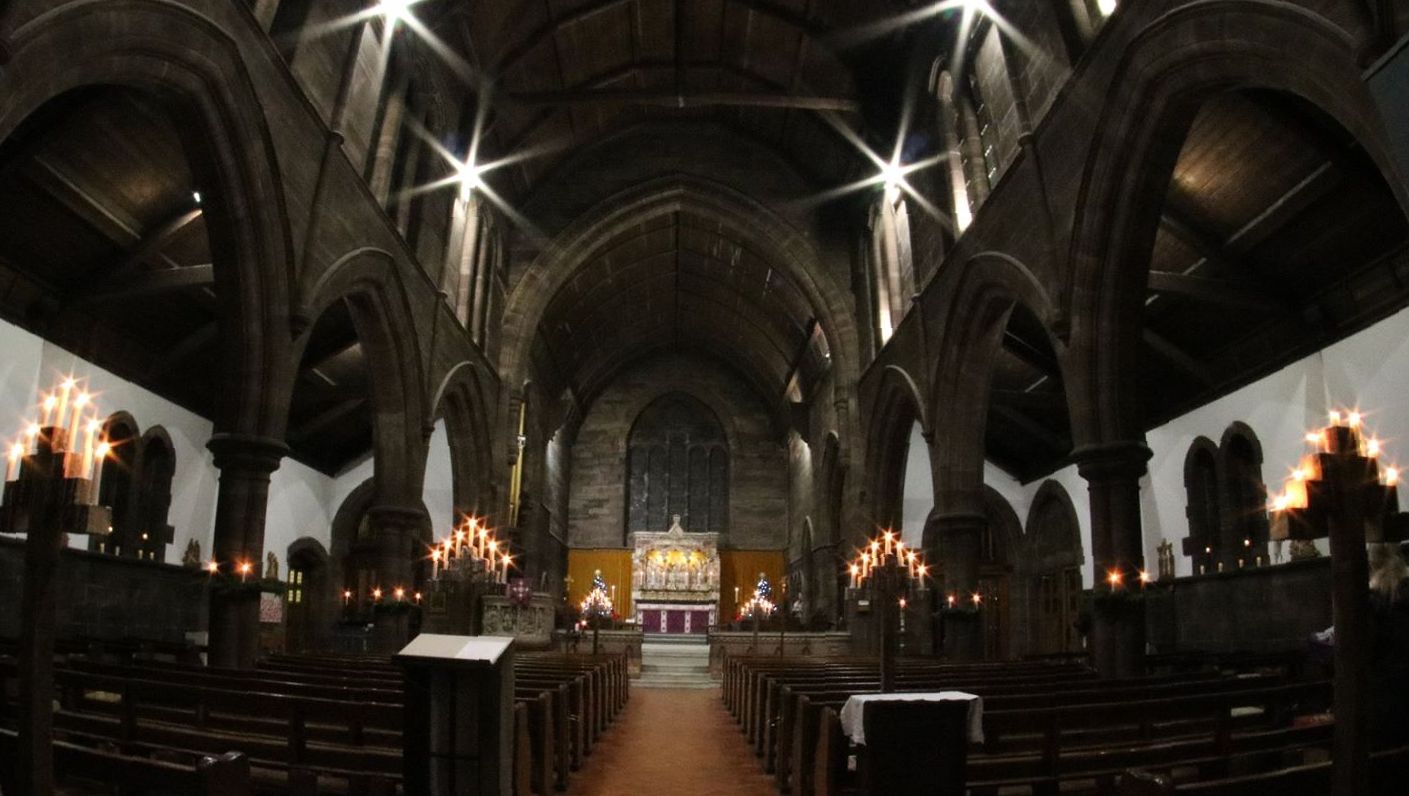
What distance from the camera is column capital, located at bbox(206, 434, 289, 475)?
379 inches

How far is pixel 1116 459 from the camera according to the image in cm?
917

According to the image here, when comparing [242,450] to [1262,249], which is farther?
[1262,249]

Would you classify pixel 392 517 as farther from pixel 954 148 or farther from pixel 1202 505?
pixel 1202 505

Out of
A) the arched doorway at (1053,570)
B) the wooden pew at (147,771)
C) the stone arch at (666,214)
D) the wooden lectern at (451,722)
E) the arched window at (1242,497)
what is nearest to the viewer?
the wooden pew at (147,771)

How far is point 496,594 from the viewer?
1711 cm

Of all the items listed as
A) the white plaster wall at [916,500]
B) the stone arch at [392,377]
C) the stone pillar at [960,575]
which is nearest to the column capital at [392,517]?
the stone arch at [392,377]

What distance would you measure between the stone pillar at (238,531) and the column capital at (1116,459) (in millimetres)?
8211

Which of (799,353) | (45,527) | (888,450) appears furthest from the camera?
(799,353)

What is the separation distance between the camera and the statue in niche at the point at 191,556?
14578 mm

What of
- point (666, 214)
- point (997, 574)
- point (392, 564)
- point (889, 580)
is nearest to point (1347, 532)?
point (889, 580)

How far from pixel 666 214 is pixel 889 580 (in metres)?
17.0

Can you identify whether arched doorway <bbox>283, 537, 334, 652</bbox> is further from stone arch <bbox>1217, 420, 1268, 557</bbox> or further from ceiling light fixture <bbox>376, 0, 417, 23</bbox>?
stone arch <bbox>1217, 420, 1268, 557</bbox>

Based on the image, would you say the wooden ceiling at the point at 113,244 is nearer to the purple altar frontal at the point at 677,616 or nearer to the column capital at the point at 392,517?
the column capital at the point at 392,517

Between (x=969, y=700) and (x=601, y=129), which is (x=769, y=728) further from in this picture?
(x=601, y=129)
